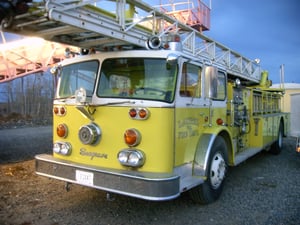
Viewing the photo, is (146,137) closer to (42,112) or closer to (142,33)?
(142,33)

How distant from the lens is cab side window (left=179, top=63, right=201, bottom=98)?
404 centimetres

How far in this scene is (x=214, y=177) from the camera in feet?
14.9

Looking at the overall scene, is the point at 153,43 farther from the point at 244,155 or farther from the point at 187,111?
the point at 244,155

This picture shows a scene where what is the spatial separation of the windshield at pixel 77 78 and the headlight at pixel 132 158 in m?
1.01

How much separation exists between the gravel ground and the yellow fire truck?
0.40 metres

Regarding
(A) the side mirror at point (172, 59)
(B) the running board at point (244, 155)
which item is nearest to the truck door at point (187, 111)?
(A) the side mirror at point (172, 59)

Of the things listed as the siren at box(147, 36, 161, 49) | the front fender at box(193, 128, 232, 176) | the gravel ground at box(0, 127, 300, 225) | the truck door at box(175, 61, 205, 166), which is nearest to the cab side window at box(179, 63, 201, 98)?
the truck door at box(175, 61, 205, 166)

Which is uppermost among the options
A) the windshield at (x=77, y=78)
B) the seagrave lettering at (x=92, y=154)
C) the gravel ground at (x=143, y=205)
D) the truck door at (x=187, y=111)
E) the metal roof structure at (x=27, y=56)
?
the metal roof structure at (x=27, y=56)

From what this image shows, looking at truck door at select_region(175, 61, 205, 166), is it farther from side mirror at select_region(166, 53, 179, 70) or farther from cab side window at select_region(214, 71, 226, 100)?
cab side window at select_region(214, 71, 226, 100)

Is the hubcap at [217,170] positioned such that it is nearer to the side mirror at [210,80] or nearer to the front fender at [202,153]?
the front fender at [202,153]

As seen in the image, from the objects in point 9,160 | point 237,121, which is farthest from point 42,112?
point 237,121

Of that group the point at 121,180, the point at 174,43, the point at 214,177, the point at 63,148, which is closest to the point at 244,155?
the point at 214,177

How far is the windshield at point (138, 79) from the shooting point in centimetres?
384

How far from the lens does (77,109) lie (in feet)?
13.9
